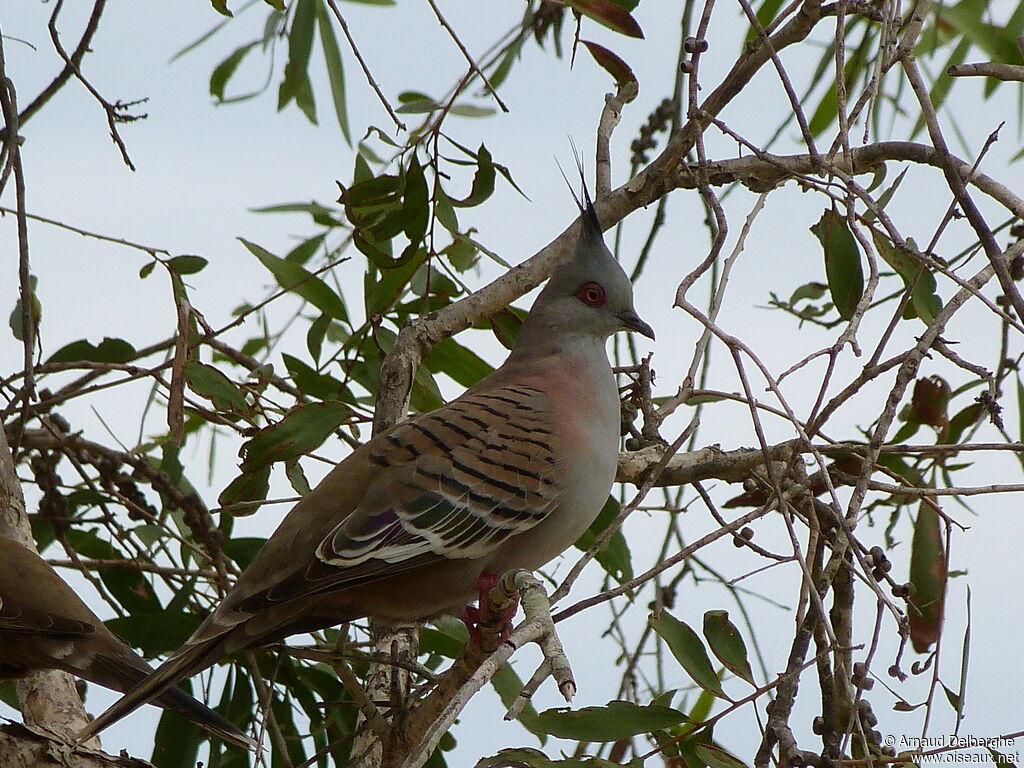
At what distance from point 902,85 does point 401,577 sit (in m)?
1.87

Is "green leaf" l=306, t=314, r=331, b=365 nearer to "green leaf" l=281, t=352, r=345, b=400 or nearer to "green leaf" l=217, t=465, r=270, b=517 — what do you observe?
"green leaf" l=281, t=352, r=345, b=400

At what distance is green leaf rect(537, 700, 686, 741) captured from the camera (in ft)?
6.37

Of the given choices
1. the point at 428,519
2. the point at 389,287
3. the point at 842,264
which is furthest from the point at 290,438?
the point at 842,264

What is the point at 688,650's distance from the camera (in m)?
2.05

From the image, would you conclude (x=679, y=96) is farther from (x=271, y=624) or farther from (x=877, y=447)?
(x=271, y=624)

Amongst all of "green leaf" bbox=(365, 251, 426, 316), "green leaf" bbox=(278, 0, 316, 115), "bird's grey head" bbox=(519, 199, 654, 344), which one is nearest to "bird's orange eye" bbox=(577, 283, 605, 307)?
"bird's grey head" bbox=(519, 199, 654, 344)

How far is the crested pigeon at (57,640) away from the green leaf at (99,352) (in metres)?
0.62

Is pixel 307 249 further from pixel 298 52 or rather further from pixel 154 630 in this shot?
pixel 154 630

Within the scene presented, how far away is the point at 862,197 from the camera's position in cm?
196

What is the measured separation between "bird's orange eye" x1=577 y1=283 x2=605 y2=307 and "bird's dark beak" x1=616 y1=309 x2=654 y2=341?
2.4 inches

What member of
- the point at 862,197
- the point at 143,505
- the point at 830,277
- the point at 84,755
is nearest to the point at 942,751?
the point at 862,197

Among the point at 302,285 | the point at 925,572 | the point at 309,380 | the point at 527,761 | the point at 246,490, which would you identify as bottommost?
the point at 527,761

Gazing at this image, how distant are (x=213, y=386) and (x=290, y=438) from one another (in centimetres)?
27

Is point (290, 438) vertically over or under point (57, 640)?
over
